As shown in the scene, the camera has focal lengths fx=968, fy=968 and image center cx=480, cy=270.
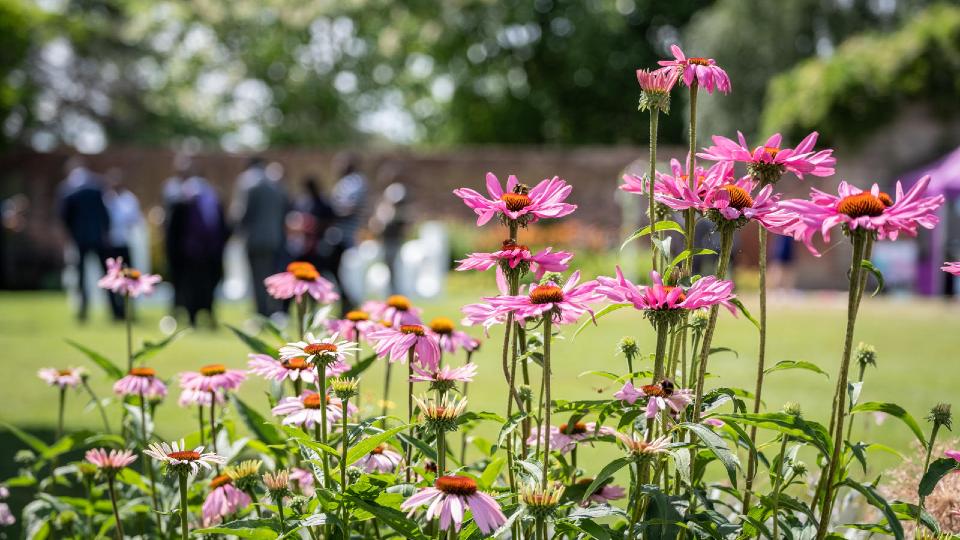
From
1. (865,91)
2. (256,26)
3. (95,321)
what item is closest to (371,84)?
(256,26)

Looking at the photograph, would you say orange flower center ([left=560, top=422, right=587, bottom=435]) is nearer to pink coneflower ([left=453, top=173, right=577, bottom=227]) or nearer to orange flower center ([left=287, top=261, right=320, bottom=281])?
pink coneflower ([left=453, top=173, right=577, bottom=227])

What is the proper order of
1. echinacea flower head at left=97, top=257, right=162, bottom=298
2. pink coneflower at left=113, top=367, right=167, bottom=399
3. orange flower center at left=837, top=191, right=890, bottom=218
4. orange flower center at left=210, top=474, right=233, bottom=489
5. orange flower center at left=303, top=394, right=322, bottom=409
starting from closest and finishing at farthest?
orange flower center at left=837, top=191, right=890, bottom=218 < orange flower center at left=303, top=394, right=322, bottom=409 < orange flower center at left=210, top=474, right=233, bottom=489 < pink coneflower at left=113, top=367, right=167, bottom=399 < echinacea flower head at left=97, top=257, right=162, bottom=298

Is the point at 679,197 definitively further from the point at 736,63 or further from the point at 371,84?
the point at 371,84

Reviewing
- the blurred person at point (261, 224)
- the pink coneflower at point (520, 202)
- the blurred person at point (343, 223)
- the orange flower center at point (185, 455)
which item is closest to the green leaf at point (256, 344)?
the orange flower center at point (185, 455)

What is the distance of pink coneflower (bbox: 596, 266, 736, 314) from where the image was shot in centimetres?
142

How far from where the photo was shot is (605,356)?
7.45 metres

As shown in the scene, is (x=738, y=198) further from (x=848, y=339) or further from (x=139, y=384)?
(x=139, y=384)

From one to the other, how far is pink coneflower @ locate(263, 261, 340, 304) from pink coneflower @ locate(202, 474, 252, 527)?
1.56 ft

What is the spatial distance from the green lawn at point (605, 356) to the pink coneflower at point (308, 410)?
2.82 feet

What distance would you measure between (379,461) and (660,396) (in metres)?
0.57

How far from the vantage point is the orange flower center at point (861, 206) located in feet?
4.72

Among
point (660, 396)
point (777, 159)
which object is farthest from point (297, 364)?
point (777, 159)

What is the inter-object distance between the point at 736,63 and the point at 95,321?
1605cm

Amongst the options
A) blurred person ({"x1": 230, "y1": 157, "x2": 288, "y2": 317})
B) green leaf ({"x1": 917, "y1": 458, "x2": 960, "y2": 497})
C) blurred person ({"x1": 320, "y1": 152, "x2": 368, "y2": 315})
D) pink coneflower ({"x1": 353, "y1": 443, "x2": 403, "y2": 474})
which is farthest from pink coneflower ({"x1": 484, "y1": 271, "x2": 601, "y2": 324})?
blurred person ({"x1": 230, "y1": 157, "x2": 288, "y2": 317})
